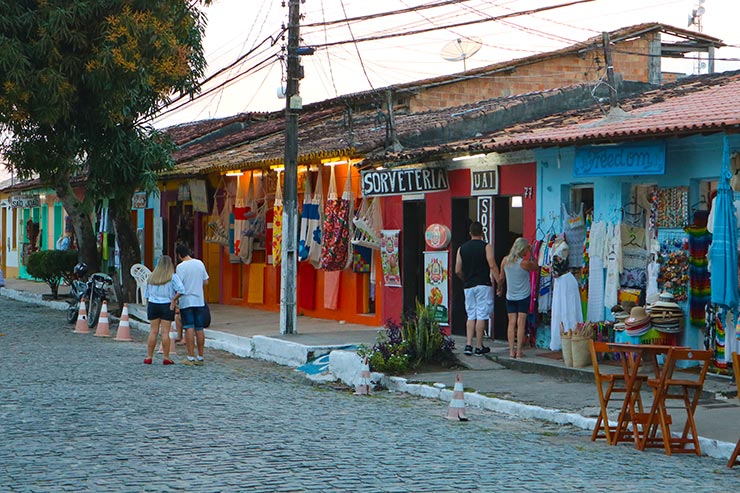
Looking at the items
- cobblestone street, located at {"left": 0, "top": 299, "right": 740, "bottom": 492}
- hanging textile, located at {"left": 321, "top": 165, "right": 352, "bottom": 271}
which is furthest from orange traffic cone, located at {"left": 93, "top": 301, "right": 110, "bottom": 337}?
cobblestone street, located at {"left": 0, "top": 299, "right": 740, "bottom": 492}

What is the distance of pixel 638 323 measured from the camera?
13.1 meters

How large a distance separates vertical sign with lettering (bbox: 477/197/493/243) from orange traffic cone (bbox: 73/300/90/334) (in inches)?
312

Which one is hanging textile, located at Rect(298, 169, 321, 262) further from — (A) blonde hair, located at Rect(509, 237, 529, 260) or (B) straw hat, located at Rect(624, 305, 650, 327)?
(B) straw hat, located at Rect(624, 305, 650, 327)

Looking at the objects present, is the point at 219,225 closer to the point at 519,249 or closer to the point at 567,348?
the point at 519,249

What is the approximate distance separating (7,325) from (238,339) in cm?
615

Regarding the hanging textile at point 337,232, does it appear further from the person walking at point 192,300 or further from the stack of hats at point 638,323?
the stack of hats at point 638,323

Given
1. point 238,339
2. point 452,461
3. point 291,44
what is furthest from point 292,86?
point 452,461

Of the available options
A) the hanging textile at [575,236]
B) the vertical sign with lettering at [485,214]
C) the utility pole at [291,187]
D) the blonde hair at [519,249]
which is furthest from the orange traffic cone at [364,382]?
the utility pole at [291,187]

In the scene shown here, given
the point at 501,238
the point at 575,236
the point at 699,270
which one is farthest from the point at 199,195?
the point at 699,270

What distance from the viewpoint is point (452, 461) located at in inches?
331

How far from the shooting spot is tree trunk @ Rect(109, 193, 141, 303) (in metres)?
24.9

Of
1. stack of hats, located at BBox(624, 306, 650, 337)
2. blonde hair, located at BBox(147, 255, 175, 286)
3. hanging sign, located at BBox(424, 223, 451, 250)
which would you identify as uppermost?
hanging sign, located at BBox(424, 223, 451, 250)

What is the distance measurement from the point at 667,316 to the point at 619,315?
0.85m

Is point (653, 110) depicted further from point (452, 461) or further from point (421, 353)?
point (452, 461)
